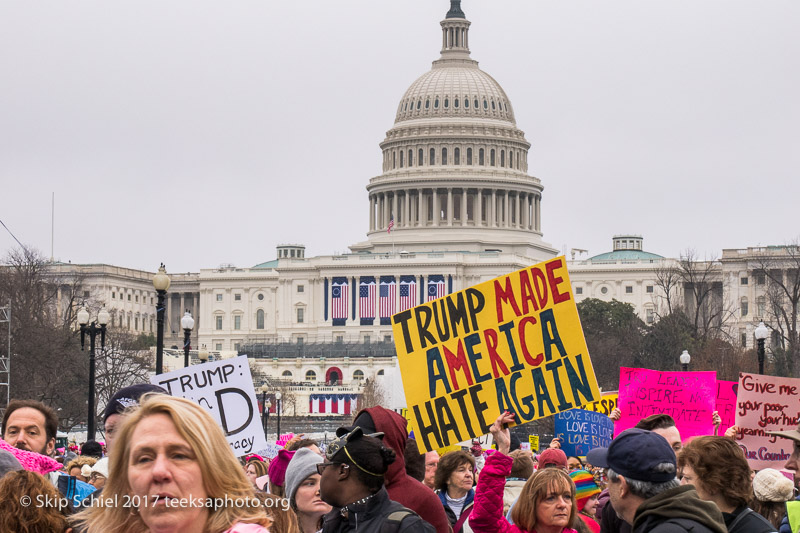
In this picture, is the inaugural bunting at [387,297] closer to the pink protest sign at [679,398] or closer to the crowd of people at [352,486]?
the pink protest sign at [679,398]

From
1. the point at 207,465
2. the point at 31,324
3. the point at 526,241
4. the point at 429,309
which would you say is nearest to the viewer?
the point at 207,465

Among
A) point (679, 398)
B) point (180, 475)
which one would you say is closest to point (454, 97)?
point (679, 398)

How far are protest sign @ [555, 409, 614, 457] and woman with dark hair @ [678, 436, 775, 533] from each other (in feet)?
30.2

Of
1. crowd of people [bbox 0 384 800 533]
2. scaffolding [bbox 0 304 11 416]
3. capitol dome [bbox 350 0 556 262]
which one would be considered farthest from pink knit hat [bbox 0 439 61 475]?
capitol dome [bbox 350 0 556 262]

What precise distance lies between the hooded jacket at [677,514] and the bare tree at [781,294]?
3033 inches

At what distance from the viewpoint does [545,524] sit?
10352 millimetres

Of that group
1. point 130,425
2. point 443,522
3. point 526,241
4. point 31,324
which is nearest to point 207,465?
point 130,425

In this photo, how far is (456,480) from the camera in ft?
39.5

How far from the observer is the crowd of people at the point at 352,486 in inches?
257

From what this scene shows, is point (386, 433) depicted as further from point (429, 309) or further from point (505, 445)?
point (429, 309)

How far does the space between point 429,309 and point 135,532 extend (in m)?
6.62

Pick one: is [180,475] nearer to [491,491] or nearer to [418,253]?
[491,491]

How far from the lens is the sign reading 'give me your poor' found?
42.0 feet

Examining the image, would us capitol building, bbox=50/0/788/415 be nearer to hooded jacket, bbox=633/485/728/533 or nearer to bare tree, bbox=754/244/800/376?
bare tree, bbox=754/244/800/376
